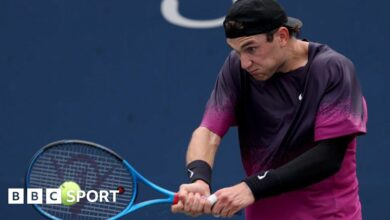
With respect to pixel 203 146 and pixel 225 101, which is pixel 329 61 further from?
pixel 203 146

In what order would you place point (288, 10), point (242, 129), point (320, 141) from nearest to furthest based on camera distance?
point (320, 141) < point (242, 129) < point (288, 10)

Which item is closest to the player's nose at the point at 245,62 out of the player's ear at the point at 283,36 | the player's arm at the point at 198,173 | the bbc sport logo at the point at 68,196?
the player's ear at the point at 283,36

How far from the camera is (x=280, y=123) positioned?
4043 millimetres

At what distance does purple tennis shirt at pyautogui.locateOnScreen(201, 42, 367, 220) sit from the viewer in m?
3.93

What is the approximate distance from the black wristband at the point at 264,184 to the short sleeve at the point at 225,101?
1.18 ft

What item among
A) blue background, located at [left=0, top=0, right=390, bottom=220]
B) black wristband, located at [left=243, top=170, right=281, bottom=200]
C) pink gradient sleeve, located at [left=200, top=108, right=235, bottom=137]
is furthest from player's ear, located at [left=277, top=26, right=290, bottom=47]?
blue background, located at [left=0, top=0, right=390, bottom=220]

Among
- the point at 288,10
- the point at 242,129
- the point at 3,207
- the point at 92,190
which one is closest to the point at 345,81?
the point at 242,129

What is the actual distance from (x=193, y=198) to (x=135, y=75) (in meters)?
2.13

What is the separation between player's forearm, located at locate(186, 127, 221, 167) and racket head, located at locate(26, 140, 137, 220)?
32cm

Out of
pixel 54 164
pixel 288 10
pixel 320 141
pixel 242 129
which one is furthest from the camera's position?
pixel 288 10

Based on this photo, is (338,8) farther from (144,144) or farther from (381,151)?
(144,144)

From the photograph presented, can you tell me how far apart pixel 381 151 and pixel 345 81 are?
2163mm

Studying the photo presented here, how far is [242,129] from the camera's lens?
423 cm

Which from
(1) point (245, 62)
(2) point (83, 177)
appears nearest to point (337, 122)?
(1) point (245, 62)
